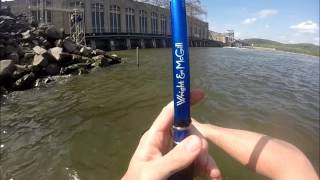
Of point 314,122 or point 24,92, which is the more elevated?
point 24,92

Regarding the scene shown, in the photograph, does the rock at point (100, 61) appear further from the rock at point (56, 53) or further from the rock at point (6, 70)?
the rock at point (6, 70)

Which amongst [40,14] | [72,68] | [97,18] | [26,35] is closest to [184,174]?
[72,68]

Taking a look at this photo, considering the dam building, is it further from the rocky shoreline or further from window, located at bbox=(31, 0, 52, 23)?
the rocky shoreline

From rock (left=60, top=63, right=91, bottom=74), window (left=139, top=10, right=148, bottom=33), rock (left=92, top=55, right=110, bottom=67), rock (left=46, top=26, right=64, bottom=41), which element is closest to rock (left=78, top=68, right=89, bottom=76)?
rock (left=60, top=63, right=91, bottom=74)

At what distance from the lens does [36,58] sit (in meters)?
21.9

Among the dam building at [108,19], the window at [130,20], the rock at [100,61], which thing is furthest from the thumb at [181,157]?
the window at [130,20]

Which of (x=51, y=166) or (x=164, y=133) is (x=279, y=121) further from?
(x=164, y=133)

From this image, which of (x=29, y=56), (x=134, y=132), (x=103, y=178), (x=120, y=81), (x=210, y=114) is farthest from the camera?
(x=29, y=56)

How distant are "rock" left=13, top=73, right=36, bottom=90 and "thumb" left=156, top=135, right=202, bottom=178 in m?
18.1

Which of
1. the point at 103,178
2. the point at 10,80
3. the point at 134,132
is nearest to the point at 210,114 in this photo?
the point at 134,132

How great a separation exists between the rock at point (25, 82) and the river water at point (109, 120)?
2.72ft

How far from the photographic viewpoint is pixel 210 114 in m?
12.6

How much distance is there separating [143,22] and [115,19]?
1236 centimetres

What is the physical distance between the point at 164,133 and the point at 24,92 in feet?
55.9
